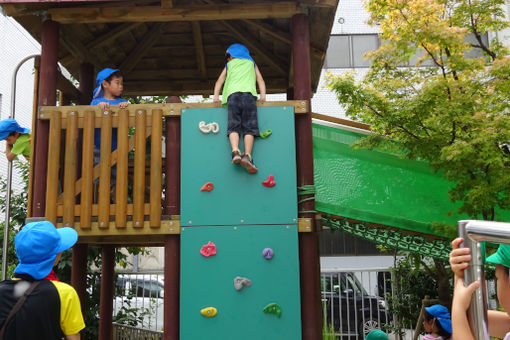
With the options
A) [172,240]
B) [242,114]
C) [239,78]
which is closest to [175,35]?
[239,78]

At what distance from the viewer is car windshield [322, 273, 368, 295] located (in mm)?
11836

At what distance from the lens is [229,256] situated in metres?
5.38

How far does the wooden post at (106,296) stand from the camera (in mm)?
7993

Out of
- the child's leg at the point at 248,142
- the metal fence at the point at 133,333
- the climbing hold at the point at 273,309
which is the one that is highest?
the child's leg at the point at 248,142

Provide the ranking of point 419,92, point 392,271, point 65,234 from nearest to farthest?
point 65,234 < point 419,92 < point 392,271

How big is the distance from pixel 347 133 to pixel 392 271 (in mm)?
6252

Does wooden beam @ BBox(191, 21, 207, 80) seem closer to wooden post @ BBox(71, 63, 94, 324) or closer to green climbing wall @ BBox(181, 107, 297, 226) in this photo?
wooden post @ BBox(71, 63, 94, 324)

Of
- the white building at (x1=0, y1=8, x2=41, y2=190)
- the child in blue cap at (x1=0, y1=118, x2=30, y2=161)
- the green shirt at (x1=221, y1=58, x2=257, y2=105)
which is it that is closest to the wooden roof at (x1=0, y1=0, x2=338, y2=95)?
the green shirt at (x1=221, y1=58, x2=257, y2=105)

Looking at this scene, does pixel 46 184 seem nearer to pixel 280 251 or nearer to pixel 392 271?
pixel 280 251

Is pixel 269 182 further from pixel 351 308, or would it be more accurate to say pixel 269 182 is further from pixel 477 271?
pixel 351 308

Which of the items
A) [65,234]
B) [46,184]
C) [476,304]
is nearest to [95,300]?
[46,184]

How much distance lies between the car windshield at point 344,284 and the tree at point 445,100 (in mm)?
5702

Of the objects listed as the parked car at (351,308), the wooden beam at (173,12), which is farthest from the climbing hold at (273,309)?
the parked car at (351,308)

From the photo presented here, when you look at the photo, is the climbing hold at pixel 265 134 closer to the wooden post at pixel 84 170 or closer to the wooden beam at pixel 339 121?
the wooden beam at pixel 339 121
